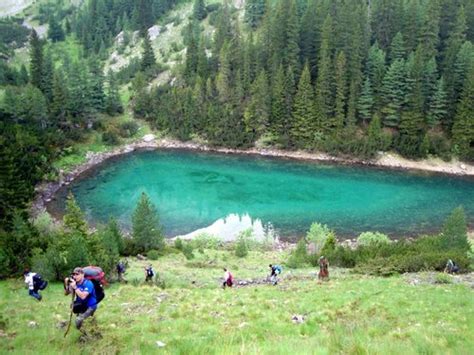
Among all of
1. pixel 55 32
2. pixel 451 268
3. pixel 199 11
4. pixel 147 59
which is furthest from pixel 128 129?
pixel 55 32

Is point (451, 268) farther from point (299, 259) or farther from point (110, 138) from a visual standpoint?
point (110, 138)

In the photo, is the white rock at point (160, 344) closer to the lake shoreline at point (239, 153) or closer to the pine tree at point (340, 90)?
the lake shoreline at point (239, 153)

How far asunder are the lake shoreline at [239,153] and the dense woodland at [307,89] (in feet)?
4.73

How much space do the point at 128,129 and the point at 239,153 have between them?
72.9 ft

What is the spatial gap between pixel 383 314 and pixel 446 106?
6874 cm

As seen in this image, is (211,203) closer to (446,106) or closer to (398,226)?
(398,226)

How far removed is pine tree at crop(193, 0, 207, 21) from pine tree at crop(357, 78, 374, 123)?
58983 millimetres

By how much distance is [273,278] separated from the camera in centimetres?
2714

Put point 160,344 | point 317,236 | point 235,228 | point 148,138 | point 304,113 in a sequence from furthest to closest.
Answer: point 148,138 < point 304,113 < point 235,228 < point 317,236 < point 160,344

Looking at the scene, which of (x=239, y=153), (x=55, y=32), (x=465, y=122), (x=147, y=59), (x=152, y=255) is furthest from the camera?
(x=55, y=32)

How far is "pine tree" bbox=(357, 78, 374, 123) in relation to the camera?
78812 mm

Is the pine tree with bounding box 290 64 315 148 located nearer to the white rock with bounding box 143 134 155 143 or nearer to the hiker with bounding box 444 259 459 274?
the white rock with bounding box 143 134 155 143

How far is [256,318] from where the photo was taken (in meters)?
16.8

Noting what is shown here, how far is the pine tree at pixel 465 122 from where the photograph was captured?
72500mm
